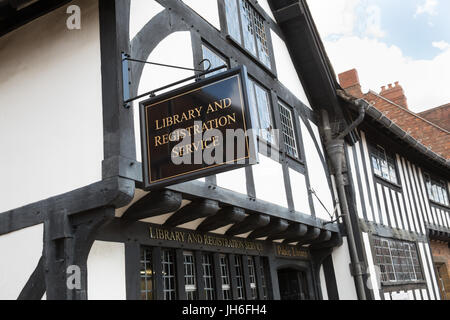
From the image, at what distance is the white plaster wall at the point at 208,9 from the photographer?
21.4 ft

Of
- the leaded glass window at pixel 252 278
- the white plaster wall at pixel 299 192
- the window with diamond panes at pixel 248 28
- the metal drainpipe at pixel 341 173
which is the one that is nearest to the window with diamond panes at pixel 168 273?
the leaded glass window at pixel 252 278

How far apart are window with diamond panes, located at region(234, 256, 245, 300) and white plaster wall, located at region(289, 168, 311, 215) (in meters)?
1.48

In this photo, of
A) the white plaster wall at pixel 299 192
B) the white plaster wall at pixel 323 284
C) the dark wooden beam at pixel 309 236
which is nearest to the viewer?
the white plaster wall at pixel 299 192

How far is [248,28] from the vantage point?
837 cm

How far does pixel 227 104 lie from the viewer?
4.04 metres

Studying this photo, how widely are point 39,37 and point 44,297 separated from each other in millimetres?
3127

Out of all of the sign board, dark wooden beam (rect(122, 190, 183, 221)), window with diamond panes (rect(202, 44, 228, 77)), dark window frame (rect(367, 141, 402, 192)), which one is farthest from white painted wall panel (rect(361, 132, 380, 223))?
the sign board

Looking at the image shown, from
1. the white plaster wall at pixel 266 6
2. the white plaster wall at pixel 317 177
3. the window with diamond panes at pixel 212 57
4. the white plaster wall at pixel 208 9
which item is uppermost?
the white plaster wall at pixel 266 6

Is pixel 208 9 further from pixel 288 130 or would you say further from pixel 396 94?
pixel 396 94

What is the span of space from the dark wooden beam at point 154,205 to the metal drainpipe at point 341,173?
5263 mm

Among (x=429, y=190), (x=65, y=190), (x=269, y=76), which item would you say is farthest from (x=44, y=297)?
(x=429, y=190)

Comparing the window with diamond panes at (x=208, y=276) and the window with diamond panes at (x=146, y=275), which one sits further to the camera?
the window with diamond panes at (x=208, y=276)

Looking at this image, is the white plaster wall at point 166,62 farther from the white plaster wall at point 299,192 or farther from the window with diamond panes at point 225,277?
the white plaster wall at point 299,192
